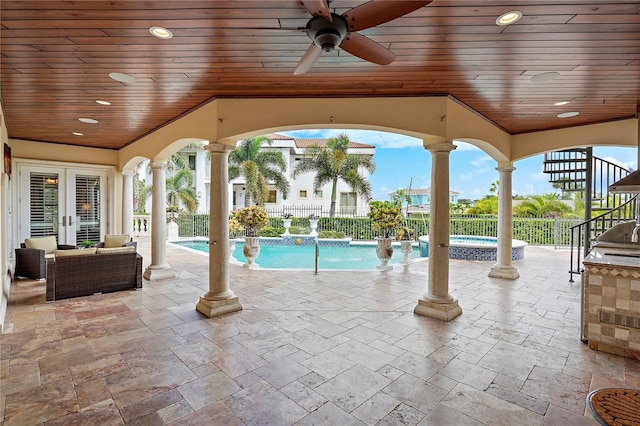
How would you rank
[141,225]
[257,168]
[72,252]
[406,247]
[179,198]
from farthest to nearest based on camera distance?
[257,168] → [179,198] → [141,225] → [406,247] → [72,252]

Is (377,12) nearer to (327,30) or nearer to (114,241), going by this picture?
(327,30)

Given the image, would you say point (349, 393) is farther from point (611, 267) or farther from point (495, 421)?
point (611, 267)

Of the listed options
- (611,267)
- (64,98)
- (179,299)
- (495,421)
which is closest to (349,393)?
(495,421)

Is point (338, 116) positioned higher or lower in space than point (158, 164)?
higher

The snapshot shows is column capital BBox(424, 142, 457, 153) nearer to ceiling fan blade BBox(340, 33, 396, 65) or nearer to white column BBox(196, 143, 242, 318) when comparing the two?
ceiling fan blade BBox(340, 33, 396, 65)

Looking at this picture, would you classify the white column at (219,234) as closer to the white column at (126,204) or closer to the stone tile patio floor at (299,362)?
the stone tile patio floor at (299,362)

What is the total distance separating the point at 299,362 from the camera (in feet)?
10.1

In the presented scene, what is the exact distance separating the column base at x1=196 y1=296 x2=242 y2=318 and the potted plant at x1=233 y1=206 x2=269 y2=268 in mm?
2938

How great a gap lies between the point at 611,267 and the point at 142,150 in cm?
812

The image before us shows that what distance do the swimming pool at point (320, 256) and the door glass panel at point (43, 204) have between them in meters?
4.44

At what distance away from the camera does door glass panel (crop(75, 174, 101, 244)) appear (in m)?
8.06

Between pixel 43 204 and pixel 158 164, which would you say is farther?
pixel 43 204

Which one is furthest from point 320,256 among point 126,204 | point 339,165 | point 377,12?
point 377,12

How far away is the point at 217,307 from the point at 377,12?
388 centimetres
